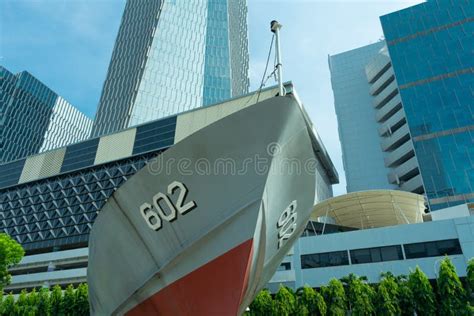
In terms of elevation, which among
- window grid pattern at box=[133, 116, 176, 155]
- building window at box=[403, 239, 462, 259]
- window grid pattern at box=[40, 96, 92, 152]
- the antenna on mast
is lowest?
building window at box=[403, 239, 462, 259]

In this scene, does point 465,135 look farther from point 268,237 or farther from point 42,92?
point 42,92

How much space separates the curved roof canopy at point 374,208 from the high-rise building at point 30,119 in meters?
96.9

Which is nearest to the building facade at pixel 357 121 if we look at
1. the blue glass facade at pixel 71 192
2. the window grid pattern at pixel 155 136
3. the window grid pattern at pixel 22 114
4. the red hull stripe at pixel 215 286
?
the window grid pattern at pixel 155 136

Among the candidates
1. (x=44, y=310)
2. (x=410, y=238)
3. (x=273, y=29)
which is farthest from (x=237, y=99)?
(x=273, y=29)

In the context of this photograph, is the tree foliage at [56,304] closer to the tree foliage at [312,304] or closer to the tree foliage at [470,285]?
the tree foliage at [312,304]

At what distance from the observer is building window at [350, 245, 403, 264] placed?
2766 cm

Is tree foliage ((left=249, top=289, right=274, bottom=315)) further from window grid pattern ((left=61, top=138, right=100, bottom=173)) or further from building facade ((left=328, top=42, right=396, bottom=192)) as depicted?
building facade ((left=328, top=42, right=396, bottom=192))

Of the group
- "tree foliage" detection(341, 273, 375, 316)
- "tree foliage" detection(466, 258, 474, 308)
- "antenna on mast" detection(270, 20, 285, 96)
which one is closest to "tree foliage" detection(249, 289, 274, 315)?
"tree foliage" detection(341, 273, 375, 316)

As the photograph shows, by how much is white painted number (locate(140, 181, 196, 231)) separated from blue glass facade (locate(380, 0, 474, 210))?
42.5 m

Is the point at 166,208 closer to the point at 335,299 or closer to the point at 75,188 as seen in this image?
the point at 335,299

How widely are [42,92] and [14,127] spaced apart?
1910 centimetres

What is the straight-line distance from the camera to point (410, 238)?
27438 millimetres

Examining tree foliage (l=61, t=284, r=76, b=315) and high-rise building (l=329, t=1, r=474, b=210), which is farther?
high-rise building (l=329, t=1, r=474, b=210)

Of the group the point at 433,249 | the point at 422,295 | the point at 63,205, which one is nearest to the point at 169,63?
the point at 63,205
